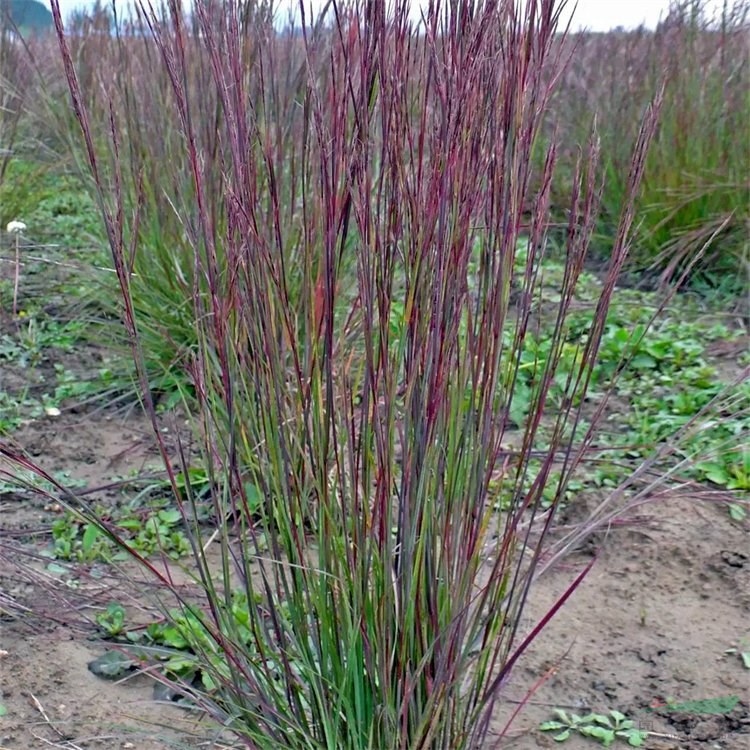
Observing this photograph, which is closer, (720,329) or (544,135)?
(720,329)

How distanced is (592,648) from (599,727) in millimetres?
311

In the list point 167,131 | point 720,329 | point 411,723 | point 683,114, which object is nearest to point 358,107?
point 411,723

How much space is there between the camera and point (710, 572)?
2484 millimetres

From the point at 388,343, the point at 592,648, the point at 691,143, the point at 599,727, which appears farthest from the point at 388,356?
the point at 691,143

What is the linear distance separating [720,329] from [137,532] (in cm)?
265

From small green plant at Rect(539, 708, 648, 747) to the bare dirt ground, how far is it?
0.02 meters

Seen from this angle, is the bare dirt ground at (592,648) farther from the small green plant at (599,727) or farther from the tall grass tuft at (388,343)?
the tall grass tuft at (388,343)

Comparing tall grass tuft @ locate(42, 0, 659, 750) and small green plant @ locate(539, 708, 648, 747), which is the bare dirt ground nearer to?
small green plant @ locate(539, 708, 648, 747)

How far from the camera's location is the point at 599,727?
1960 millimetres

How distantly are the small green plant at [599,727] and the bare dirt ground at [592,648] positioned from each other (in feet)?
0.07

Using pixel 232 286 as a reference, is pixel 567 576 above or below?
below

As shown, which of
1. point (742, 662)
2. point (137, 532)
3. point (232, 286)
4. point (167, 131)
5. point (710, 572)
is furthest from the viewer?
point (167, 131)

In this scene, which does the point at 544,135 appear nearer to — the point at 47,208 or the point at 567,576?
the point at 47,208

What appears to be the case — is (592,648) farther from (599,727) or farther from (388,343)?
(388,343)
